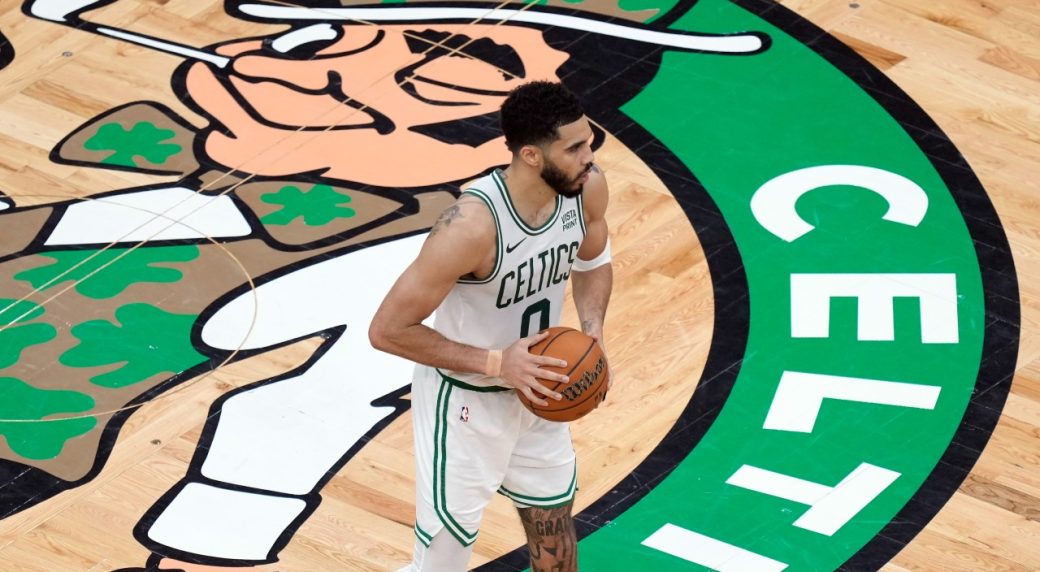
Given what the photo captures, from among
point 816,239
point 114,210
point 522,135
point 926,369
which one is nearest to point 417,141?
point 114,210

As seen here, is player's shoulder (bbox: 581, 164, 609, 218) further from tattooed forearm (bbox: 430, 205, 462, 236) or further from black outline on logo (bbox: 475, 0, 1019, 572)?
black outline on logo (bbox: 475, 0, 1019, 572)

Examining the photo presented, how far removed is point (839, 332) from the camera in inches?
282

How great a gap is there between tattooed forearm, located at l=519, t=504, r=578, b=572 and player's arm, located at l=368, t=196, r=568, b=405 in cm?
55

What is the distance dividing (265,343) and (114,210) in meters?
1.23

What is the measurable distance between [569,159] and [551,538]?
1245 mm

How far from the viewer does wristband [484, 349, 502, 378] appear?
4934 millimetres

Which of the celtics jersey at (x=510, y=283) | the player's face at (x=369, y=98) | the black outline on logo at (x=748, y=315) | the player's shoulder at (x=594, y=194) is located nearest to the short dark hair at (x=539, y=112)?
the celtics jersey at (x=510, y=283)

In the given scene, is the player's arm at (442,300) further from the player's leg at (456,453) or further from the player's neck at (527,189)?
the player's leg at (456,453)

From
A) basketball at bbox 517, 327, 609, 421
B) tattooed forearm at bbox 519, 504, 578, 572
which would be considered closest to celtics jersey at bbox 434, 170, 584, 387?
basketball at bbox 517, 327, 609, 421

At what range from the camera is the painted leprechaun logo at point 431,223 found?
639cm

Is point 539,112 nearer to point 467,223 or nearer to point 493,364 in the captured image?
point 467,223

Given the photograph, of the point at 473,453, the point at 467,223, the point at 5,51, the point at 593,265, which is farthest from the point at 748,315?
the point at 5,51

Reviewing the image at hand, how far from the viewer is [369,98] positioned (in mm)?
8617

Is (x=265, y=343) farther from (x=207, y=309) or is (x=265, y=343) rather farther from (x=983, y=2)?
(x=983, y=2)
